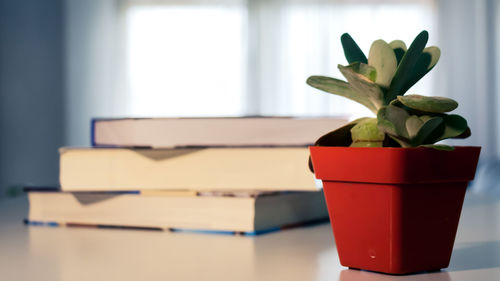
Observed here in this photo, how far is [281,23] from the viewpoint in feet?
10.1

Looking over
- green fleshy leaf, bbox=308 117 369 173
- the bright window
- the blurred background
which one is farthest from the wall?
green fleshy leaf, bbox=308 117 369 173

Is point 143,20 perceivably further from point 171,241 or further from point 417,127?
point 417,127

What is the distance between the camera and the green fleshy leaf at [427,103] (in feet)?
1.32

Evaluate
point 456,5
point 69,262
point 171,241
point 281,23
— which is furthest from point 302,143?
point 456,5

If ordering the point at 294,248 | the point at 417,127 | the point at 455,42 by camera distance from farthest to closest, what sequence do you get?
the point at 455,42, the point at 294,248, the point at 417,127

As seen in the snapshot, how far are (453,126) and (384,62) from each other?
0.07 m

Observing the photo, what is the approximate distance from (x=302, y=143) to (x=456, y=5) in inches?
107

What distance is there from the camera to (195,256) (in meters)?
0.52

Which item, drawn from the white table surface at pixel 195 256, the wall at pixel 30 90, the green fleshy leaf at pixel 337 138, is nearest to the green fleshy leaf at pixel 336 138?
the green fleshy leaf at pixel 337 138

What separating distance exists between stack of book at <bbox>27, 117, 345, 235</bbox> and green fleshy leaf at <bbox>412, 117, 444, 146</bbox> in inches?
9.0

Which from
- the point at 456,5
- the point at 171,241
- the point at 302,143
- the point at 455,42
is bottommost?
the point at 171,241

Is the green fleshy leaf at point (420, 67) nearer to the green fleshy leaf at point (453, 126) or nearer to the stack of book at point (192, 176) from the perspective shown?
the green fleshy leaf at point (453, 126)

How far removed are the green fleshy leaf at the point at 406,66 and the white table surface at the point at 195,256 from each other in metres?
0.15

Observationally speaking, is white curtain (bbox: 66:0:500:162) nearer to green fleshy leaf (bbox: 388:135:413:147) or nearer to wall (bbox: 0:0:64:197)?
wall (bbox: 0:0:64:197)
